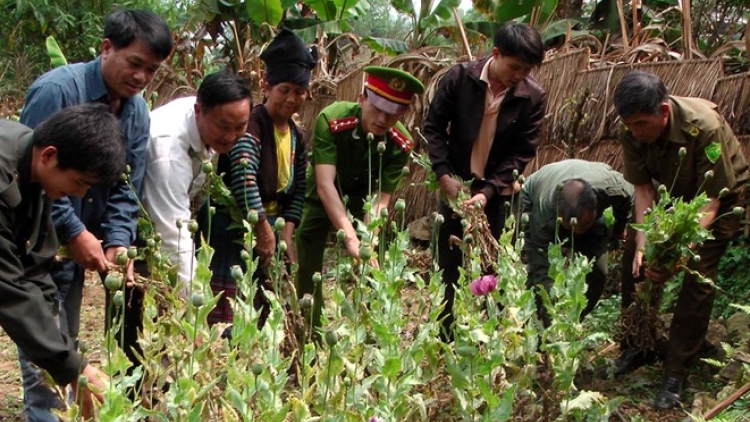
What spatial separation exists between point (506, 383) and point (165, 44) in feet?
5.41

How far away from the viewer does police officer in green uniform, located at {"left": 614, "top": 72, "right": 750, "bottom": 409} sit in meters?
3.63

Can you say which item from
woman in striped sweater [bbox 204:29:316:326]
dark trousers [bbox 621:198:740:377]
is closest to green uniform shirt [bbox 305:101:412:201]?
woman in striped sweater [bbox 204:29:316:326]

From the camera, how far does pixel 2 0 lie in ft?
33.9

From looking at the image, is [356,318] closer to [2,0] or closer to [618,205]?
[618,205]

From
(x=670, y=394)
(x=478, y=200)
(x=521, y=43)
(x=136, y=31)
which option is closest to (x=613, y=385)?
(x=670, y=394)

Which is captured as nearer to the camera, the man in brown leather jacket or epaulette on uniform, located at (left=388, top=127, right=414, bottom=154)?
epaulette on uniform, located at (left=388, top=127, right=414, bottom=154)

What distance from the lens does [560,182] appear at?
4168 millimetres

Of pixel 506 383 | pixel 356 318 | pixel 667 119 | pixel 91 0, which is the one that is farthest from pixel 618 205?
pixel 91 0

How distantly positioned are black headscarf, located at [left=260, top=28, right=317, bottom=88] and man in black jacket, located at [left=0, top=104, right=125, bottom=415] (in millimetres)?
1274

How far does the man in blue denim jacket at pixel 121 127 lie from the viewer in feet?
9.12

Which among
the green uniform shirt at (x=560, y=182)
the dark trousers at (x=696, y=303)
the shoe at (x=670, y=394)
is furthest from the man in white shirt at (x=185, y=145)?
the shoe at (x=670, y=394)

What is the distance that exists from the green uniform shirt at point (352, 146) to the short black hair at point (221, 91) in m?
0.74

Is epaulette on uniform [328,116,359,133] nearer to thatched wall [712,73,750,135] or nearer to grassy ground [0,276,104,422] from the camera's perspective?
grassy ground [0,276,104,422]

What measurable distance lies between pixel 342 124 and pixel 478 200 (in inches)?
29.6
